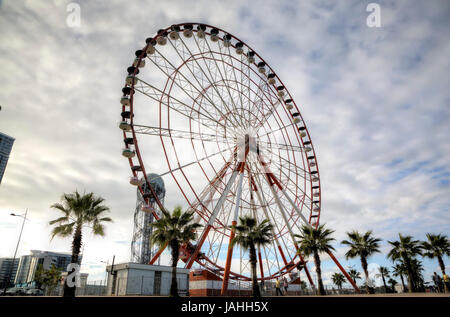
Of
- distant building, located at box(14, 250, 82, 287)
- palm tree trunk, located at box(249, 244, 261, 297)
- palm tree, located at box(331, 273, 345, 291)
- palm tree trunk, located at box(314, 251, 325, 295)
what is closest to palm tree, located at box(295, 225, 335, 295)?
palm tree trunk, located at box(314, 251, 325, 295)

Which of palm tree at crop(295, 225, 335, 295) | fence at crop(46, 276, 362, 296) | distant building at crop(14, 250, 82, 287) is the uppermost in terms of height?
distant building at crop(14, 250, 82, 287)

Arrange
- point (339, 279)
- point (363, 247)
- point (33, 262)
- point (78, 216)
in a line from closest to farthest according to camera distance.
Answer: point (78, 216)
point (363, 247)
point (339, 279)
point (33, 262)

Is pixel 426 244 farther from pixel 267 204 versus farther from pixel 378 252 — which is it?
pixel 267 204

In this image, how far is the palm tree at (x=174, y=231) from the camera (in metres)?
19.2

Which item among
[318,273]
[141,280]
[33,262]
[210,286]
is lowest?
[210,286]

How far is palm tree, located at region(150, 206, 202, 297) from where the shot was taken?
1923 centimetres

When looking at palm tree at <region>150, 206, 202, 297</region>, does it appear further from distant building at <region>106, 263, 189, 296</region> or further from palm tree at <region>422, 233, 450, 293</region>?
palm tree at <region>422, 233, 450, 293</region>

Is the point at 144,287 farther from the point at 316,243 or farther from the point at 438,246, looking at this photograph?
the point at 438,246

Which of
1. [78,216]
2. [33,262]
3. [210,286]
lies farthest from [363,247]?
[33,262]

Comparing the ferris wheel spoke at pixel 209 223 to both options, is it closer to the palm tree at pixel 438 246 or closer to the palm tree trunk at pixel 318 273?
the palm tree trunk at pixel 318 273

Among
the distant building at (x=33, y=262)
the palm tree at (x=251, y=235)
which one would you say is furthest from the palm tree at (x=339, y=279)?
the distant building at (x=33, y=262)

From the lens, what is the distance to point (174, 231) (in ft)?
63.5
